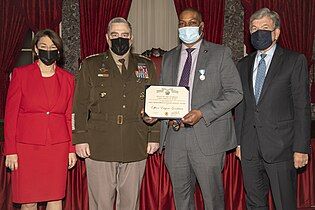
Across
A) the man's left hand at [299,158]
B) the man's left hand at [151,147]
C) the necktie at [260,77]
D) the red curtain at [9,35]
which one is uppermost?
the red curtain at [9,35]

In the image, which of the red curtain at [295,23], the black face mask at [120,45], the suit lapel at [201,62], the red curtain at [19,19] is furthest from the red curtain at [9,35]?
the suit lapel at [201,62]

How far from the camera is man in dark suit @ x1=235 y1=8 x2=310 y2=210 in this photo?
302 cm

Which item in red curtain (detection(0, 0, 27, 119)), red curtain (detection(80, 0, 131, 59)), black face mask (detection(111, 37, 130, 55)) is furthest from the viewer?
red curtain (detection(80, 0, 131, 59))

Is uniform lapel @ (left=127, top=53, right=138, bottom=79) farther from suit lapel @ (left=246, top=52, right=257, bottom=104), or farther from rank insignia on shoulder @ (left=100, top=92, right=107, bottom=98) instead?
suit lapel @ (left=246, top=52, right=257, bottom=104)

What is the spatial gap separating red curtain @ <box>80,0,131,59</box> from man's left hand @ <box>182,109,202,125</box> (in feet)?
13.0

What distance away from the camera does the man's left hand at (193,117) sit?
9.93ft

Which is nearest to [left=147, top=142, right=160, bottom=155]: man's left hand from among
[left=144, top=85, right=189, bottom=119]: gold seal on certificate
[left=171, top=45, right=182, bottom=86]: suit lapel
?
[left=144, top=85, right=189, bottom=119]: gold seal on certificate

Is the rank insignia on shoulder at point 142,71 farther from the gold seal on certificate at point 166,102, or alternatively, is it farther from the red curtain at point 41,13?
the red curtain at point 41,13

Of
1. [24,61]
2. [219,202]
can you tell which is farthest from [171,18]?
[219,202]

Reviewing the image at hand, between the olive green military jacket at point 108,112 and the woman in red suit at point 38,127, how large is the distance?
6.0 inches

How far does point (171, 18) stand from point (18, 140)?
458cm

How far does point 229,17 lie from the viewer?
23.4 feet

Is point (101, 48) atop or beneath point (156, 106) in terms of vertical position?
atop

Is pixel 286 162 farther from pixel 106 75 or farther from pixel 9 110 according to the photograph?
pixel 9 110
